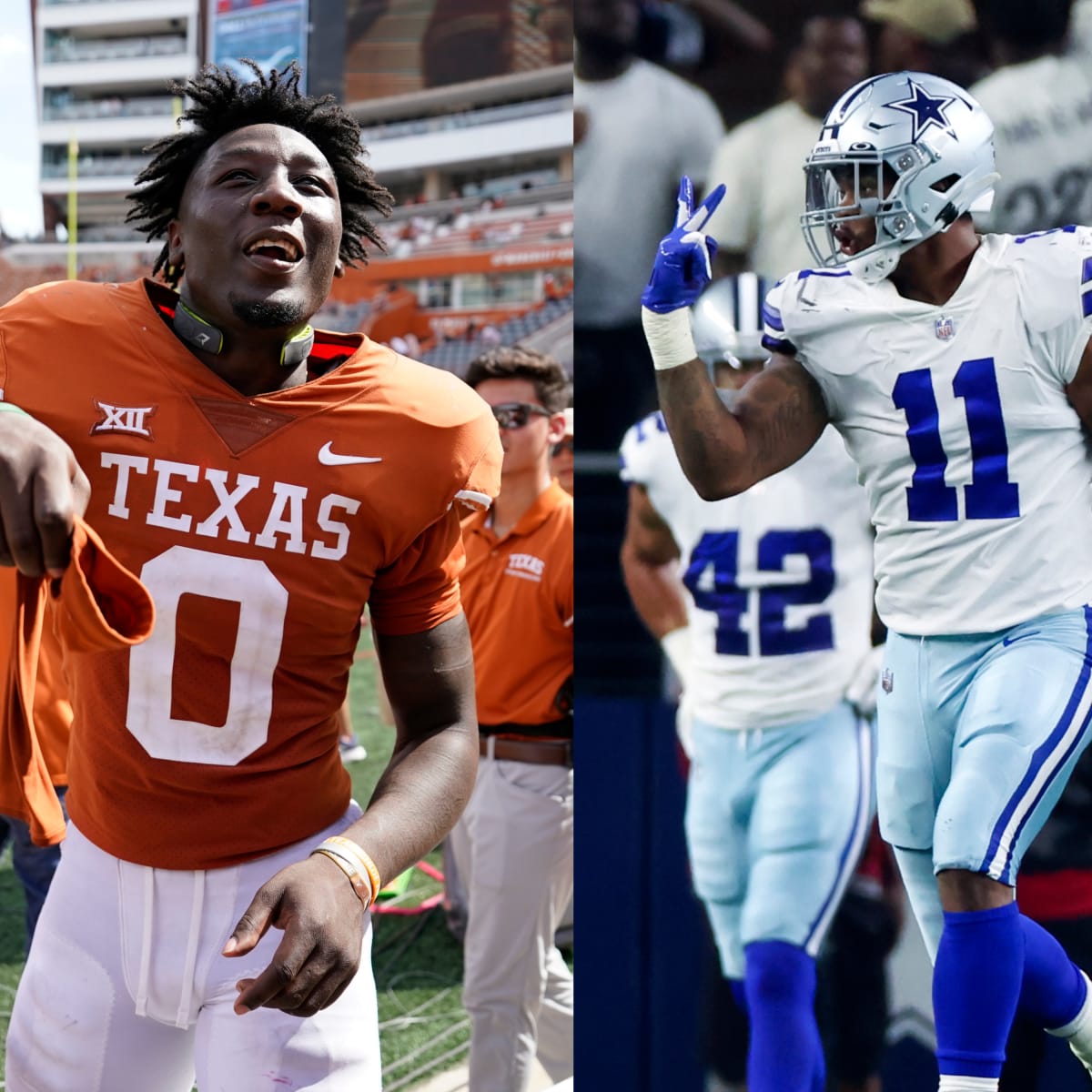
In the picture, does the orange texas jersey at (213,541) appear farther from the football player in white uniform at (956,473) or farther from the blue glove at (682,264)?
the football player in white uniform at (956,473)

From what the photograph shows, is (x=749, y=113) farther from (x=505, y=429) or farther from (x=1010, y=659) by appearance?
(x=505, y=429)

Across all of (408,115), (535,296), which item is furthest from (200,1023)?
(408,115)

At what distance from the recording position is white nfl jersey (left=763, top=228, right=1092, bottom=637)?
6.73 feet

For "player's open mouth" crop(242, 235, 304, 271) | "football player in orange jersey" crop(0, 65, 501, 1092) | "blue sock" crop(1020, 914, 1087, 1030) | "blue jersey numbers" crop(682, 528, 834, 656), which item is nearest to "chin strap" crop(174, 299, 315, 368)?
"football player in orange jersey" crop(0, 65, 501, 1092)

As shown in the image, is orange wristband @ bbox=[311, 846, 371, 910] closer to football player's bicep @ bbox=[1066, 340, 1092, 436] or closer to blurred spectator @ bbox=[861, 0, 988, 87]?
football player's bicep @ bbox=[1066, 340, 1092, 436]

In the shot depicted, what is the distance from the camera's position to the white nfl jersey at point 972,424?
2.05m

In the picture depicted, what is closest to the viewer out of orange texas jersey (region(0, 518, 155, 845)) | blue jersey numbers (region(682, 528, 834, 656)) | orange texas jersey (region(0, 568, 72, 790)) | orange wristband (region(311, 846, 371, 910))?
orange texas jersey (region(0, 518, 155, 845))

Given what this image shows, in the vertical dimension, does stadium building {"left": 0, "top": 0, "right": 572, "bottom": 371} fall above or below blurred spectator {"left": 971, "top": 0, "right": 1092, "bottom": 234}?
above

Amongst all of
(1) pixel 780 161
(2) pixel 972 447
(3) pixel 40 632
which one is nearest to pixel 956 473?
(2) pixel 972 447

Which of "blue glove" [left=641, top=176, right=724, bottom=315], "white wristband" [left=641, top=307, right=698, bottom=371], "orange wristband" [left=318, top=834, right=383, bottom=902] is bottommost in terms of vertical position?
"orange wristband" [left=318, top=834, right=383, bottom=902]

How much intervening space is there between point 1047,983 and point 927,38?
1.58 m

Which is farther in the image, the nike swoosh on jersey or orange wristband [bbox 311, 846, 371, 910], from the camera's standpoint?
the nike swoosh on jersey

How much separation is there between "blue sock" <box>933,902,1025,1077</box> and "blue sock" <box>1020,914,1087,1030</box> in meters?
0.02

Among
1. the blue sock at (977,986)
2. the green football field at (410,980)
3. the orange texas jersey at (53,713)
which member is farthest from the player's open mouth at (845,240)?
the green football field at (410,980)
